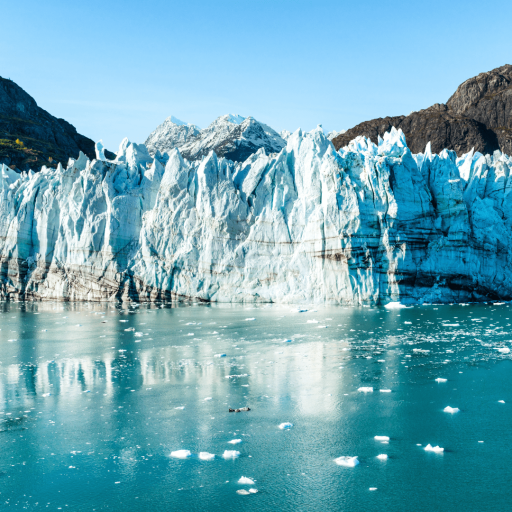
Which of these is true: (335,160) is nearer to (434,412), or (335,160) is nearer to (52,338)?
(52,338)

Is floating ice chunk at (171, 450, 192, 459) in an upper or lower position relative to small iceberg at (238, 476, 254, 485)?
upper

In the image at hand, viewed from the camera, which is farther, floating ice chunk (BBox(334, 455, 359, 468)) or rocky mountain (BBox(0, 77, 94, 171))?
rocky mountain (BBox(0, 77, 94, 171))

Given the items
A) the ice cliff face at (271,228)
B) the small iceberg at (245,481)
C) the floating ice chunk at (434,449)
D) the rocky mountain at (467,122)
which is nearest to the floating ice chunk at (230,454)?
the small iceberg at (245,481)

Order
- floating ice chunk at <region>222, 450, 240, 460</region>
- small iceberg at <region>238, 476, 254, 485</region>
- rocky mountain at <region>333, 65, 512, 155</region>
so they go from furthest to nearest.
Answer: rocky mountain at <region>333, 65, 512, 155</region>
floating ice chunk at <region>222, 450, 240, 460</region>
small iceberg at <region>238, 476, 254, 485</region>

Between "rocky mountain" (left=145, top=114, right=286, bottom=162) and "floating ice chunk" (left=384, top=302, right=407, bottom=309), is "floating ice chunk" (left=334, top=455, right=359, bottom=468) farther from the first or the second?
"rocky mountain" (left=145, top=114, right=286, bottom=162)

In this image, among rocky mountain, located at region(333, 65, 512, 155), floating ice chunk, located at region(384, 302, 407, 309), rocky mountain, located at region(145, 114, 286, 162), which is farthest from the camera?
rocky mountain, located at region(145, 114, 286, 162)

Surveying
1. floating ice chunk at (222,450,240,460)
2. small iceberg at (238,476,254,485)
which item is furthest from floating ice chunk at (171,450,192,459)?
small iceberg at (238,476,254,485)

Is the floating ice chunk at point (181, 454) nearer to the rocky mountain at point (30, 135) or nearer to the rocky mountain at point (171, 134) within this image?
the rocky mountain at point (30, 135)

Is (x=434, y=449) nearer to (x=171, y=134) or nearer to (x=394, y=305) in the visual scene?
(x=394, y=305)
